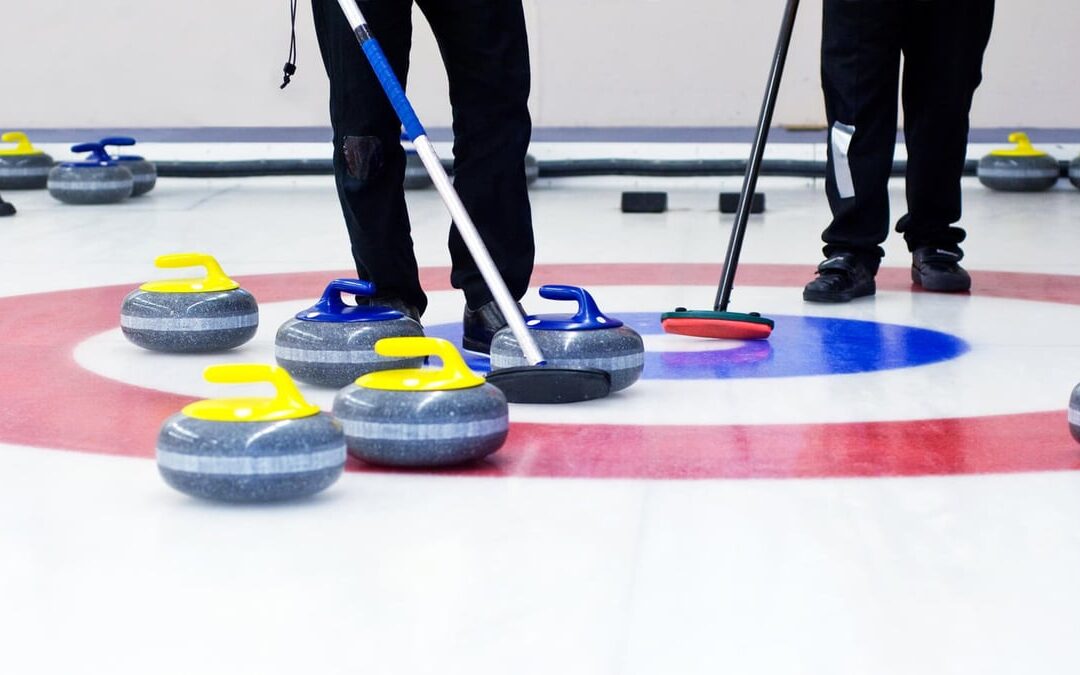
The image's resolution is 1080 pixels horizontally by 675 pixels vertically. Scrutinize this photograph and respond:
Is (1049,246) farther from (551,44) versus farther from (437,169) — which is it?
(551,44)

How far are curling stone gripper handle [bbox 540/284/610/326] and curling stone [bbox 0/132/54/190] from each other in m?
4.34

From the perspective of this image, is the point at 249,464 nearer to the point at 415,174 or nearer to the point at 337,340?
the point at 337,340

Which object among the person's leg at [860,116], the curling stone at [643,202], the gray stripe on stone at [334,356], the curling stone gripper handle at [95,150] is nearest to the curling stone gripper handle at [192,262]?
the gray stripe on stone at [334,356]

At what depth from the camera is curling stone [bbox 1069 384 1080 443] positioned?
1.78 m

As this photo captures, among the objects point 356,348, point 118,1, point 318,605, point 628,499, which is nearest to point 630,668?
point 318,605

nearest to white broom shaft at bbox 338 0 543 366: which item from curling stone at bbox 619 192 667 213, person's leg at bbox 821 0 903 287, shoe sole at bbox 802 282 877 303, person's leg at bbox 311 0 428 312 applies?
person's leg at bbox 311 0 428 312

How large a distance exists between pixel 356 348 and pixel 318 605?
0.95 m

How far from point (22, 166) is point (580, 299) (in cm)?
446

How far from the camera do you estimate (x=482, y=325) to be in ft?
8.28

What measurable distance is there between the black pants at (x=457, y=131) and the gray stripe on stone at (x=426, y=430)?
0.80 m

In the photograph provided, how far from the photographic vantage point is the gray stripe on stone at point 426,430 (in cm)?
173

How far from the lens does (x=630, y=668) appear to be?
1.15 m

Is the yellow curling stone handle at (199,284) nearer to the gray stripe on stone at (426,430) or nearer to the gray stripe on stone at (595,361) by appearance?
the gray stripe on stone at (595,361)

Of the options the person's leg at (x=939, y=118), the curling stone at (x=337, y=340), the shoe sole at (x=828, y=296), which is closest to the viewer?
the curling stone at (x=337, y=340)
